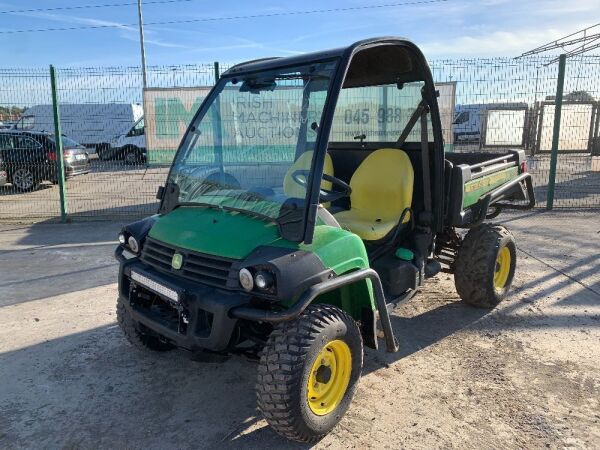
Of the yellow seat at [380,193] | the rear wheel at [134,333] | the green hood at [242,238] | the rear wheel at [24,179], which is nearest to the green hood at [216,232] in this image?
the green hood at [242,238]

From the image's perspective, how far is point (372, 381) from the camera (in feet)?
11.2

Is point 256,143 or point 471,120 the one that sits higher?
point 471,120

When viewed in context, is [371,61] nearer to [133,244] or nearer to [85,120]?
[133,244]

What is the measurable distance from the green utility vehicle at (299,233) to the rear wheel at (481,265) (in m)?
0.01

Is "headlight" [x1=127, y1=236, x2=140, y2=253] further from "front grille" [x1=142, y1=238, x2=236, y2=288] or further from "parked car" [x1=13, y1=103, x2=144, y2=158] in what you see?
"parked car" [x1=13, y1=103, x2=144, y2=158]

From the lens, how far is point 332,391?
2.93 meters

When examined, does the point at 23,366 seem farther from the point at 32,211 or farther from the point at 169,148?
the point at 32,211

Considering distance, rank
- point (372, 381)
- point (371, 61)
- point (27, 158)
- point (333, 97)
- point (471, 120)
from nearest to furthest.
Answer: point (333, 97) < point (372, 381) < point (371, 61) < point (471, 120) < point (27, 158)

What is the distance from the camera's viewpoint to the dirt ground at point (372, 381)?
2.85m

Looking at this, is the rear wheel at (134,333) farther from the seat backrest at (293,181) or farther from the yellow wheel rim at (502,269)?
the yellow wheel rim at (502,269)

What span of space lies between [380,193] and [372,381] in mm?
1515

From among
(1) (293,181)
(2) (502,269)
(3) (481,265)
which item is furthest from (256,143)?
(2) (502,269)

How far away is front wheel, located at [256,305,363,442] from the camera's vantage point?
99.7 inches

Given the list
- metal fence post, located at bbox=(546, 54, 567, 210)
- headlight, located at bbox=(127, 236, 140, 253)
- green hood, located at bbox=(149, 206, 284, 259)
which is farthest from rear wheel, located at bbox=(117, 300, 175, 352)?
metal fence post, located at bbox=(546, 54, 567, 210)
